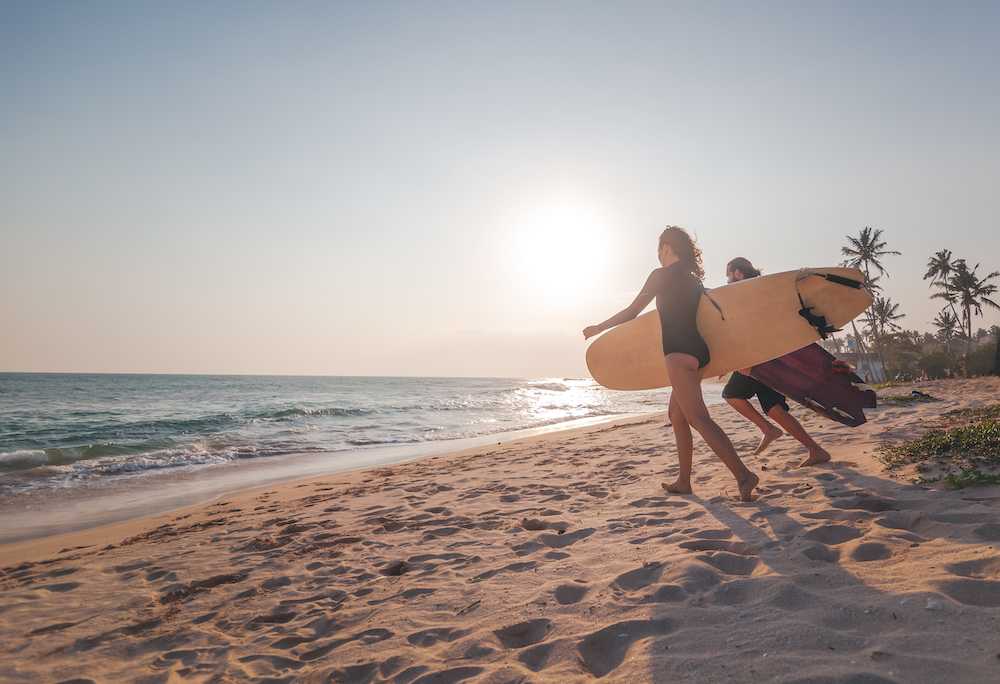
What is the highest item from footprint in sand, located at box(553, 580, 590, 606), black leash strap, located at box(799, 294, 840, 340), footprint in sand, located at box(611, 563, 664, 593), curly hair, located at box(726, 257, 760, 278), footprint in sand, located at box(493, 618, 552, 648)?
curly hair, located at box(726, 257, 760, 278)

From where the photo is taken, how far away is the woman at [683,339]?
10.0 ft

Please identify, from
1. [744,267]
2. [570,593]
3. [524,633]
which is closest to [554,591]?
[570,593]

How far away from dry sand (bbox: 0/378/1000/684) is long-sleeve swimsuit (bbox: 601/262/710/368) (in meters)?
1.04

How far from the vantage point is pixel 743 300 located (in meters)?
3.68

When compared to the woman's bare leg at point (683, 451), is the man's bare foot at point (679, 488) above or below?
below

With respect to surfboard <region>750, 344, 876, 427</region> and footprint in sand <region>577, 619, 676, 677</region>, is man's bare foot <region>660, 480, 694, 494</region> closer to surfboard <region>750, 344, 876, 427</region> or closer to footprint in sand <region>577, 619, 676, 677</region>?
surfboard <region>750, 344, 876, 427</region>

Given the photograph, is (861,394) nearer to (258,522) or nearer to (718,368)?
(718,368)

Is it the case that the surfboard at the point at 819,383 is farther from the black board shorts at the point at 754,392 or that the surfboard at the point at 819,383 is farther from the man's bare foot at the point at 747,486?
the man's bare foot at the point at 747,486

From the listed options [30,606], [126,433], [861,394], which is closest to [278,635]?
[30,606]

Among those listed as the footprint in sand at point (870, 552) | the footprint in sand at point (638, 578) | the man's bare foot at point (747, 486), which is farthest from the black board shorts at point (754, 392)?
the footprint in sand at point (638, 578)

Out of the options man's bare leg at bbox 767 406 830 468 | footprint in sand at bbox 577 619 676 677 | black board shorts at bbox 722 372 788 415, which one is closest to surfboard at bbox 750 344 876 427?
black board shorts at bbox 722 372 788 415

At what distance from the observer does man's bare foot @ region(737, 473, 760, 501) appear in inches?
120

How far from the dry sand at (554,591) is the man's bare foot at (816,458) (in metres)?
0.09

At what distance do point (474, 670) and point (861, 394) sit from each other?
371cm
